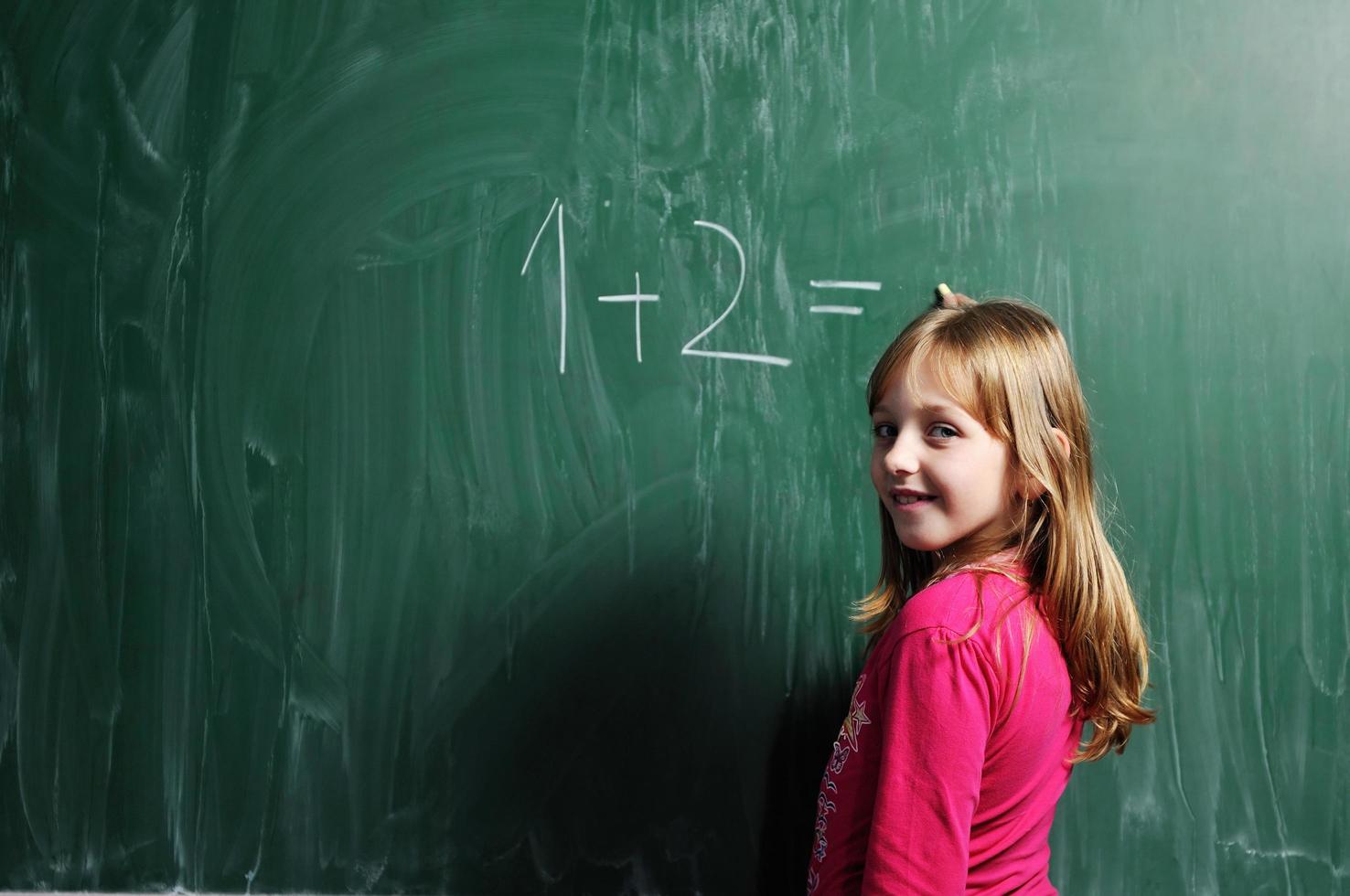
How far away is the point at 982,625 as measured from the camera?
2.29ft

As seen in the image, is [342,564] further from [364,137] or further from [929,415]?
[929,415]

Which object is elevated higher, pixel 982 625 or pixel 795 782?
pixel 982 625

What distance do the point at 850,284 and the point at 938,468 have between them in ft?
1.34

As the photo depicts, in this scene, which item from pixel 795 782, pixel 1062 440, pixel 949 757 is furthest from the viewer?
pixel 795 782

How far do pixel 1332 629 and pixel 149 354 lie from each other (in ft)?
4.57

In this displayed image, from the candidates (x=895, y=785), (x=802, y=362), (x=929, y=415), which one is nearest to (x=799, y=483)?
(x=802, y=362)

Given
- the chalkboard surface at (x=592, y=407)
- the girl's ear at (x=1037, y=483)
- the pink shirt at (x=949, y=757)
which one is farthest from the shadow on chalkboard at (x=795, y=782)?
the girl's ear at (x=1037, y=483)

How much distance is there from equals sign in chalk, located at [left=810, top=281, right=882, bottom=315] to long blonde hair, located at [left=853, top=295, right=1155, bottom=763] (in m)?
0.30

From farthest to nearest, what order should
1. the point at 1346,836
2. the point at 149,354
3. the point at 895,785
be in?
1. the point at 149,354
2. the point at 1346,836
3. the point at 895,785

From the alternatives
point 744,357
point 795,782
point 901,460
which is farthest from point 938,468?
point 795,782

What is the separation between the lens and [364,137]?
1.16 meters

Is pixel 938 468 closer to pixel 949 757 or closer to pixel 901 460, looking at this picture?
pixel 901 460

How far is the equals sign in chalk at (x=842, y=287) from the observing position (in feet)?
3.62

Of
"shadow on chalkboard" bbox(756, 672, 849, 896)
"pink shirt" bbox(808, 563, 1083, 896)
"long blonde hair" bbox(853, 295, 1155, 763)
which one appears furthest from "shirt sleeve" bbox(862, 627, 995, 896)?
"shadow on chalkboard" bbox(756, 672, 849, 896)
